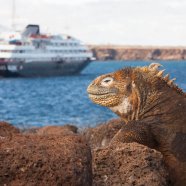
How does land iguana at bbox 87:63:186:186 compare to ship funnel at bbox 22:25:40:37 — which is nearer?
land iguana at bbox 87:63:186:186

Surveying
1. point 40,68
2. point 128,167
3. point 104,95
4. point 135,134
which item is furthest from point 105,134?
point 40,68

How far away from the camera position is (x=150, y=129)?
18.5 feet

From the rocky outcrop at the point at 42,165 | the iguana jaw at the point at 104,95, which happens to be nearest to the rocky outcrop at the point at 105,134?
the iguana jaw at the point at 104,95

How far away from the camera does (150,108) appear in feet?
19.0

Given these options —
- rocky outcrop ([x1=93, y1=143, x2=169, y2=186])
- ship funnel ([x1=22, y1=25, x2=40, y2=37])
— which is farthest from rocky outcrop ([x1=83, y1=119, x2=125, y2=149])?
ship funnel ([x1=22, y1=25, x2=40, y2=37])

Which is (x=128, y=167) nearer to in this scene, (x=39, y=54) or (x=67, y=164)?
(x=67, y=164)

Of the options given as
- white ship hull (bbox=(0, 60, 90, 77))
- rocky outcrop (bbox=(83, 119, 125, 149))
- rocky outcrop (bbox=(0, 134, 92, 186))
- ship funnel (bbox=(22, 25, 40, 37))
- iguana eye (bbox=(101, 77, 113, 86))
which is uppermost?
rocky outcrop (bbox=(0, 134, 92, 186))

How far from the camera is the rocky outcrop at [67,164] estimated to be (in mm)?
3986

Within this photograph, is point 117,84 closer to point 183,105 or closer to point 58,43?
point 183,105

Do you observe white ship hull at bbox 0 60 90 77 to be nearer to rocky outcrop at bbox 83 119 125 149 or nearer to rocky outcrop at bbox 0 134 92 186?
rocky outcrop at bbox 83 119 125 149

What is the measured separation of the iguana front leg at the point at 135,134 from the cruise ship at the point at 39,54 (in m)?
83.7

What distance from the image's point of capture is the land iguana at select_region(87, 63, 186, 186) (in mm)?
5531

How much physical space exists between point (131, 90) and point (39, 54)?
8774 centimetres

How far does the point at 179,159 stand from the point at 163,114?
45 centimetres
